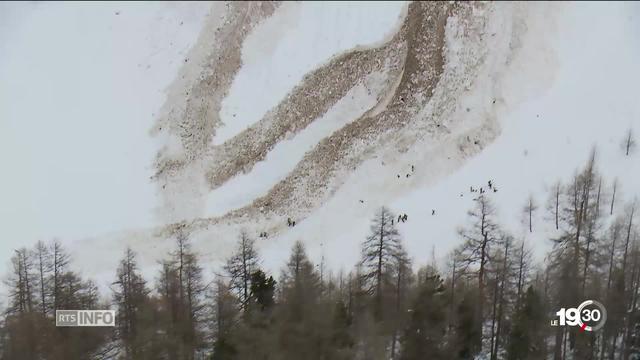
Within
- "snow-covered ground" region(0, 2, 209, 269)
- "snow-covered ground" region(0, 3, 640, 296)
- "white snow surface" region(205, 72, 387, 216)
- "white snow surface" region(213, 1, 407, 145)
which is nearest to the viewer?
"snow-covered ground" region(0, 3, 640, 296)

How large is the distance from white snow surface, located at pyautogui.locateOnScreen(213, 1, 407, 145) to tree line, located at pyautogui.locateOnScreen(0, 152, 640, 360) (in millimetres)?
10584

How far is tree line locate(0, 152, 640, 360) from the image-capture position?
2808 centimetres

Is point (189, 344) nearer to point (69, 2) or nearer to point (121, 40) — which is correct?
point (121, 40)

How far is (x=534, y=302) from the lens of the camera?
29172mm

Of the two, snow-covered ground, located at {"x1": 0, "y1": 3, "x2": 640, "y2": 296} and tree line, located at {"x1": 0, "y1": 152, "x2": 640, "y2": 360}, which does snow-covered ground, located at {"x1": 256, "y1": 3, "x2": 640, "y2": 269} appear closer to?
snow-covered ground, located at {"x1": 0, "y1": 3, "x2": 640, "y2": 296}

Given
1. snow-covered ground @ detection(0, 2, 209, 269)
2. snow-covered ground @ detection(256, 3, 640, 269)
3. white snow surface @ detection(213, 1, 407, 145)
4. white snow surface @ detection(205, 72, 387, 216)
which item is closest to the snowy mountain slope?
snow-covered ground @ detection(256, 3, 640, 269)

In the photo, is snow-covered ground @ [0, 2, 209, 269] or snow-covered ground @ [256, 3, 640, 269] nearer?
snow-covered ground @ [256, 3, 640, 269]

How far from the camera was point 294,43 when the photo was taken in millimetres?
41469

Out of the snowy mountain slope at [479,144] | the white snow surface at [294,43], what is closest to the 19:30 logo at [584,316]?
the snowy mountain slope at [479,144]

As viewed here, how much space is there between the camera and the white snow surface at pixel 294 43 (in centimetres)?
4097

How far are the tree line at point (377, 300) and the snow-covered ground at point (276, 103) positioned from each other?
2374mm

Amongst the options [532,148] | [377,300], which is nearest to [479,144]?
[532,148]

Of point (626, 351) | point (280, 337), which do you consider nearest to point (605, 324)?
point (626, 351)

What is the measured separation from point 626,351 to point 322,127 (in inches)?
849
